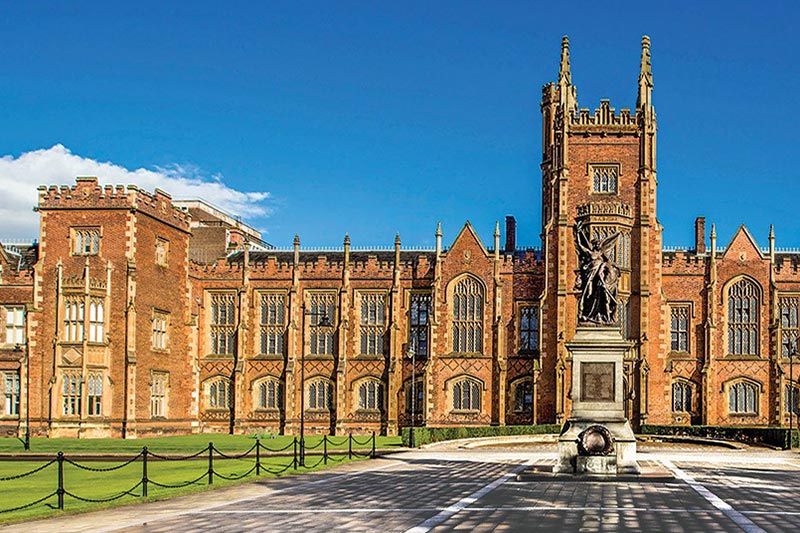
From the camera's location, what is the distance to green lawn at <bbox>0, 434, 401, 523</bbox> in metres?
25.9

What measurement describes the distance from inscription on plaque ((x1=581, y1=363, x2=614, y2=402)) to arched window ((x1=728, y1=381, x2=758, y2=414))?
37278 mm

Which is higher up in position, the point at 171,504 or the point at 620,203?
the point at 620,203

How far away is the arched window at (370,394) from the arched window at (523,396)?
8.25 meters

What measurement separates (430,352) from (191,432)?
14963 mm

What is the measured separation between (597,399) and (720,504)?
7.59 meters

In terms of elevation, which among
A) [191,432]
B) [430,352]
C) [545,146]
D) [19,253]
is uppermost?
[545,146]

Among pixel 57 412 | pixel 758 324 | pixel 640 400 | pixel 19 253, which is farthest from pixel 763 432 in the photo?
pixel 19 253

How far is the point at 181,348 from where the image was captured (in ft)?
219

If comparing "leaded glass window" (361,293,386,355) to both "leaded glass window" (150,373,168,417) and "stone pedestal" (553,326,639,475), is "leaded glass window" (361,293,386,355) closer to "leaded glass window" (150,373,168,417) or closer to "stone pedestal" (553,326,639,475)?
"leaded glass window" (150,373,168,417)

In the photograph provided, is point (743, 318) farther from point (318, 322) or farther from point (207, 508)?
point (207, 508)

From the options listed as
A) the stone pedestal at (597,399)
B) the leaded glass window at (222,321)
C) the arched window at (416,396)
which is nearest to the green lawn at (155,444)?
the arched window at (416,396)

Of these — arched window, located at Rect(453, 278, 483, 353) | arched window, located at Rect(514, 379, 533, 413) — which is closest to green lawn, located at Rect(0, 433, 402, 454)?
arched window, located at Rect(453, 278, 483, 353)

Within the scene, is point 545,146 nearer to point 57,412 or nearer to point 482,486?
point 57,412

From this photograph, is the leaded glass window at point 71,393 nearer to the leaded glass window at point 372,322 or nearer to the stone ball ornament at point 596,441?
the leaded glass window at point 372,322
